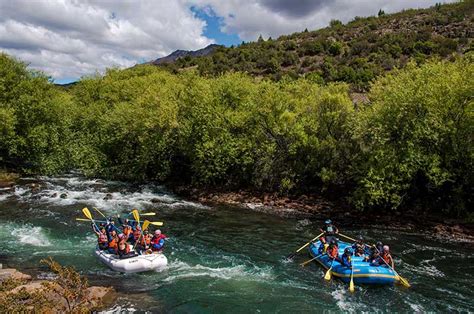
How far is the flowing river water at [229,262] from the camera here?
14.5 m

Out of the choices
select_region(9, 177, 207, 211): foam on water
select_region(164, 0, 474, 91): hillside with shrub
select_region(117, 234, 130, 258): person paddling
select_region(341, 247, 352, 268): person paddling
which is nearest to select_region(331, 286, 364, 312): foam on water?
select_region(341, 247, 352, 268): person paddling

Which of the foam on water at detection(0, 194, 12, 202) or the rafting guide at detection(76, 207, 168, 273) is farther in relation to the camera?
the foam on water at detection(0, 194, 12, 202)

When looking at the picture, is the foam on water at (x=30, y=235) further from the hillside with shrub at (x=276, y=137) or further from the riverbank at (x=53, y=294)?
the hillside with shrub at (x=276, y=137)

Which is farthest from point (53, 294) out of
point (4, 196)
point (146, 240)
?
point (4, 196)

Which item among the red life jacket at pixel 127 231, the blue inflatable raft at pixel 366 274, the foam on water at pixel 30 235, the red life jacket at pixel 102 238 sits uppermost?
the red life jacket at pixel 127 231

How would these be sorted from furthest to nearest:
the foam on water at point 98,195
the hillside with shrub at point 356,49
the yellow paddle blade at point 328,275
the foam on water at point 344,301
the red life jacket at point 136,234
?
the hillside with shrub at point 356,49
the foam on water at point 98,195
the red life jacket at point 136,234
the yellow paddle blade at point 328,275
the foam on water at point 344,301

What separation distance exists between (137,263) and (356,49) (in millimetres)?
63847

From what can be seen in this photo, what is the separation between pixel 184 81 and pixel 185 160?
12.0m

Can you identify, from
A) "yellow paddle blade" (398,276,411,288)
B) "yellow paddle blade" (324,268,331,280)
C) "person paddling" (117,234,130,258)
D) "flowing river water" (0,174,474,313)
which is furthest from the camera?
"person paddling" (117,234,130,258)

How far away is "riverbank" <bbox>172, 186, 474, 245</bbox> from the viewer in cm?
2322

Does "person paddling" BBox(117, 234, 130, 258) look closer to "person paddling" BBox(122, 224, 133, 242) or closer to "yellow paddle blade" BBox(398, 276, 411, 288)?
"person paddling" BBox(122, 224, 133, 242)

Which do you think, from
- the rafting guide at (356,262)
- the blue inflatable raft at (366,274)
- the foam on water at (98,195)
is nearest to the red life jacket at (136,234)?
the rafting guide at (356,262)

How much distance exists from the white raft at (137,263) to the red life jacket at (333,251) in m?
6.87

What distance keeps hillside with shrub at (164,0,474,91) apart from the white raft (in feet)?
132
